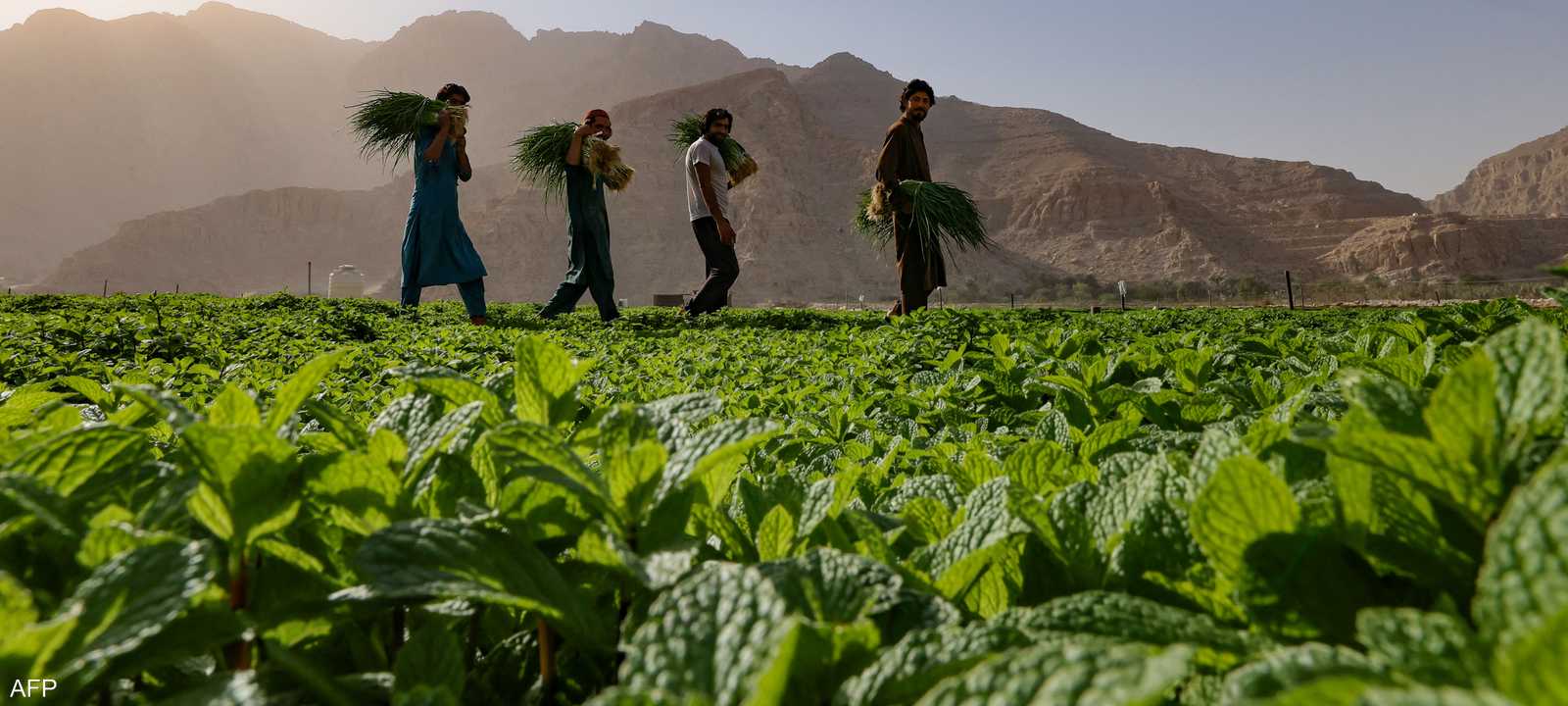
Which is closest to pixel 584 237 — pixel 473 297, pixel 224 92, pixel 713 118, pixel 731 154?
pixel 473 297

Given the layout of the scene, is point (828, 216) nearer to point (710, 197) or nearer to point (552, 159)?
point (552, 159)

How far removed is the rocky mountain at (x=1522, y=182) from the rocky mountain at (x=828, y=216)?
16928mm

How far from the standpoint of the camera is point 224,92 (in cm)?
12256

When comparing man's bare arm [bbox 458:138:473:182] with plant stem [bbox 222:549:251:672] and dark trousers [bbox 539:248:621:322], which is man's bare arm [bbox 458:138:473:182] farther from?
plant stem [bbox 222:549:251:672]

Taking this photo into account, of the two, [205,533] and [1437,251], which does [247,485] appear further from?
[1437,251]

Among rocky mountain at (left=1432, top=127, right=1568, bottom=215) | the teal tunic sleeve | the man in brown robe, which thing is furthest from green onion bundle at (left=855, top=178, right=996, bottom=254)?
rocky mountain at (left=1432, top=127, right=1568, bottom=215)

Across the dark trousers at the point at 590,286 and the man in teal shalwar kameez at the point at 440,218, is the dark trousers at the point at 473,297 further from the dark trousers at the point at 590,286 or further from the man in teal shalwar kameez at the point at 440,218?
the dark trousers at the point at 590,286

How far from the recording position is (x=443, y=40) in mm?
133375

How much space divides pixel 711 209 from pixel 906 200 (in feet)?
6.79

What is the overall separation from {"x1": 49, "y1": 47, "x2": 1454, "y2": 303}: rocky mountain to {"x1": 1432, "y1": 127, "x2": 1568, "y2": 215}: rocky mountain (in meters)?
16.9

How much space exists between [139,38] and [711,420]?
157708 mm

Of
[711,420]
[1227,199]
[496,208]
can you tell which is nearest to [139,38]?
[496,208]

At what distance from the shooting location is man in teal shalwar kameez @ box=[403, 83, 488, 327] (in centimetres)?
841

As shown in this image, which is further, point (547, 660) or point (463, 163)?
point (463, 163)
